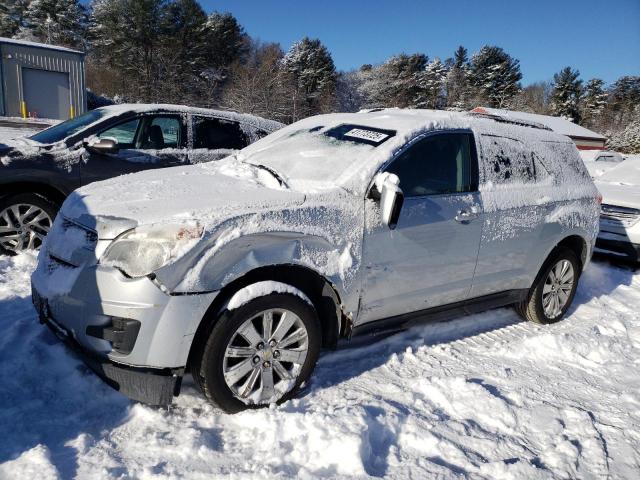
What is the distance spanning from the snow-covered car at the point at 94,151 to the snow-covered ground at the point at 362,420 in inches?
47.0

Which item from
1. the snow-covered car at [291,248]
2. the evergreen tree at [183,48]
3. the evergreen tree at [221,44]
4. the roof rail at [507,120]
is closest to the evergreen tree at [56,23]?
the evergreen tree at [183,48]

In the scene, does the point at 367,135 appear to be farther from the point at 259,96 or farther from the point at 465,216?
the point at 259,96

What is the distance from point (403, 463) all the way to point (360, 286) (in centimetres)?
104

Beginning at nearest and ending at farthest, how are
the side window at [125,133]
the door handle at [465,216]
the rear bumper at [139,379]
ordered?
the rear bumper at [139,379], the door handle at [465,216], the side window at [125,133]

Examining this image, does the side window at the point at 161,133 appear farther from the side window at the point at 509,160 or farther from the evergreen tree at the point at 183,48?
the evergreen tree at the point at 183,48

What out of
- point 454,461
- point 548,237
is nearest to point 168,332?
point 454,461

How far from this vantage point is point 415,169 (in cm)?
340

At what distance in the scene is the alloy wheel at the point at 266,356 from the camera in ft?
8.88

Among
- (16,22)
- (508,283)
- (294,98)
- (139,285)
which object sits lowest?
(508,283)

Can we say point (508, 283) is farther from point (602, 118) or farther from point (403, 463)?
point (602, 118)

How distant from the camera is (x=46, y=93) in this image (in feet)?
71.2

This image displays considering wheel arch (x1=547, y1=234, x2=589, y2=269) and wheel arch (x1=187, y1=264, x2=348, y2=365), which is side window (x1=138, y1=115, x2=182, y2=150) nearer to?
wheel arch (x1=187, y1=264, x2=348, y2=365)

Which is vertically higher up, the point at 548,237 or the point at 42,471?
the point at 548,237

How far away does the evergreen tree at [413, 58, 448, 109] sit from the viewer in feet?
178
